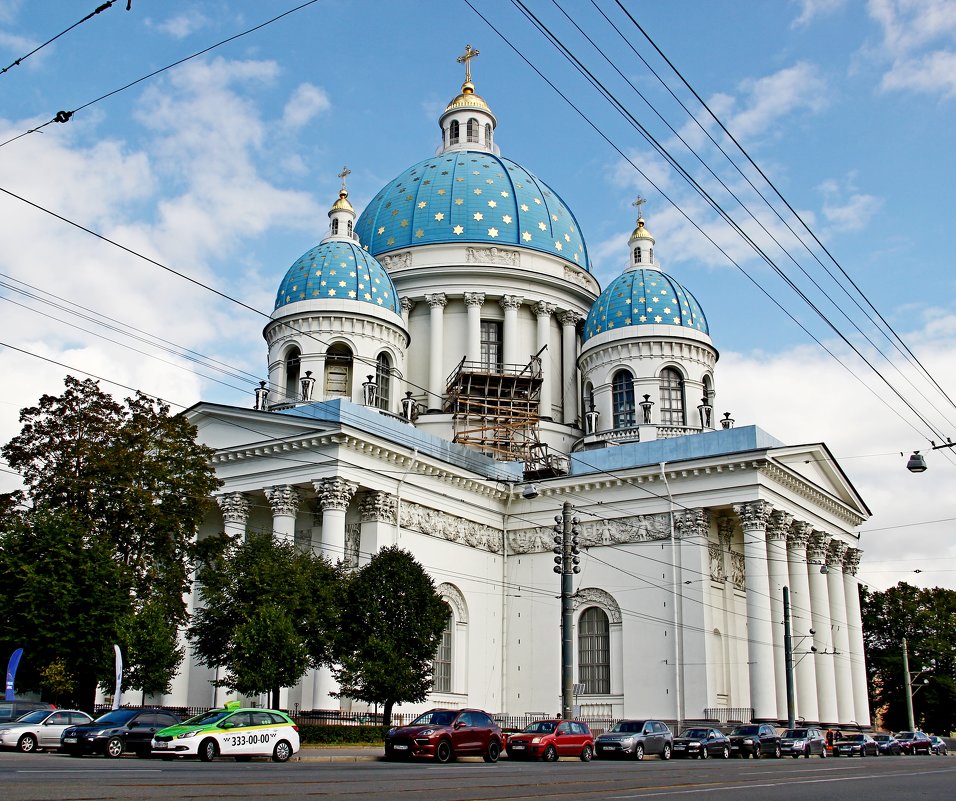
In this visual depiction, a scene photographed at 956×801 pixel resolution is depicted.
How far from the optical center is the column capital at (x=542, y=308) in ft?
173

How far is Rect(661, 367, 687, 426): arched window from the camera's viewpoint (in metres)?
48.2

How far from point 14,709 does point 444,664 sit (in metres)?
17.4

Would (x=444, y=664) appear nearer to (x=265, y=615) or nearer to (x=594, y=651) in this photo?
(x=594, y=651)

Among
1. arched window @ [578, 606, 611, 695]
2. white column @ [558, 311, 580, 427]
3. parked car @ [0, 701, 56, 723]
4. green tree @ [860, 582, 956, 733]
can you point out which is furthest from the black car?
green tree @ [860, 582, 956, 733]

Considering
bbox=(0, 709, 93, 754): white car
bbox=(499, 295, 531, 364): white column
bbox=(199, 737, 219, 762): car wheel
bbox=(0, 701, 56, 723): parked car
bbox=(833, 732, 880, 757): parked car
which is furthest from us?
bbox=(499, 295, 531, 364): white column

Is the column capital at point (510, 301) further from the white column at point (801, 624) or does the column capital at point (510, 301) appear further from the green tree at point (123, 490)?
the green tree at point (123, 490)

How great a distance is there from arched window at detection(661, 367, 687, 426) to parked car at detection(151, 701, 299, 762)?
2720 centimetres

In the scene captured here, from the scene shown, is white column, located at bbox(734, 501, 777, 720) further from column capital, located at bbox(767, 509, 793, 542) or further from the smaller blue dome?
the smaller blue dome

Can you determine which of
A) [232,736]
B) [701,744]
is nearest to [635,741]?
[701,744]

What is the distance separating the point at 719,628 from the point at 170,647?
67.6ft

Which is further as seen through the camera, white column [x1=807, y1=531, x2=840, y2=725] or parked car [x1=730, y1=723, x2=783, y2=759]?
white column [x1=807, y1=531, x2=840, y2=725]

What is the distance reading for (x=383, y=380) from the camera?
46.7m

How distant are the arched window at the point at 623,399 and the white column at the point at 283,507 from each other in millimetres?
16901

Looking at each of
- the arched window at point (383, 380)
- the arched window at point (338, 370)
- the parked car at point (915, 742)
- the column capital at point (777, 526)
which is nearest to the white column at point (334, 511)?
the arched window at point (338, 370)
